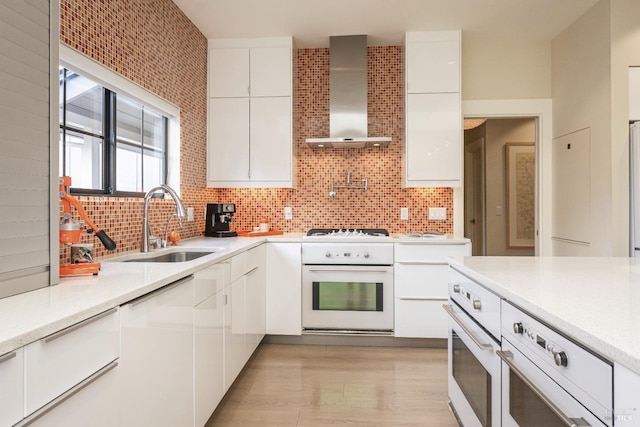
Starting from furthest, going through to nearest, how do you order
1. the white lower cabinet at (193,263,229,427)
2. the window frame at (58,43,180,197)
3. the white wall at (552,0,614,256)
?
the white wall at (552,0,614,256) < the window frame at (58,43,180,197) < the white lower cabinet at (193,263,229,427)

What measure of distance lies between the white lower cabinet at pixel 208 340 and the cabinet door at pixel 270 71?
1.93m

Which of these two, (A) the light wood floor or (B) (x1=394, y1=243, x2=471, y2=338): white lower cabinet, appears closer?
(A) the light wood floor

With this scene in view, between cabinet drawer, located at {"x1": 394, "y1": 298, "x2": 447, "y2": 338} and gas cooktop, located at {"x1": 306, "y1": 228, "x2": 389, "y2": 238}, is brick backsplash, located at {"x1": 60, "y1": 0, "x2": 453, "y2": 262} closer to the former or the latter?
gas cooktop, located at {"x1": 306, "y1": 228, "x2": 389, "y2": 238}

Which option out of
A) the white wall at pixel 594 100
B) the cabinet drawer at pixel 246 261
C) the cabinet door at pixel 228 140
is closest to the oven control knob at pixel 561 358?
the cabinet drawer at pixel 246 261

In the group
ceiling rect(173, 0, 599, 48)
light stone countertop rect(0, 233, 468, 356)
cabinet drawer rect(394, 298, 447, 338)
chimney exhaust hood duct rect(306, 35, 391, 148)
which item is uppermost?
ceiling rect(173, 0, 599, 48)

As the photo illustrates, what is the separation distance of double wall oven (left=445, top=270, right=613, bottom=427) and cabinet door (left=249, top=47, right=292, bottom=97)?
2384 millimetres

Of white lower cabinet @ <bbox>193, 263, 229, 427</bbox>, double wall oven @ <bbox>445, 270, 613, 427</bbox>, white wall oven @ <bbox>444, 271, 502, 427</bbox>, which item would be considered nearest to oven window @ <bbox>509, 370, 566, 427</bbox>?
double wall oven @ <bbox>445, 270, 613, 427</bbox>

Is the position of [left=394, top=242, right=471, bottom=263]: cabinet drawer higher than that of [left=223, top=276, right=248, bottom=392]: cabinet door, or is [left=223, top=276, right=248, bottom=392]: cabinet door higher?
[left=394, top=242, right=471, bottom=263]: cabinet drawer

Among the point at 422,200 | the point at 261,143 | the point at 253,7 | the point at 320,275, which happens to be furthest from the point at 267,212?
the point at 253,7

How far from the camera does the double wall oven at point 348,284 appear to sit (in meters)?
3.22

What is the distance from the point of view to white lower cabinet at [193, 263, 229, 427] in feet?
5.89

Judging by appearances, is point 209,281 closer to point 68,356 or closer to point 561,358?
point 68,356

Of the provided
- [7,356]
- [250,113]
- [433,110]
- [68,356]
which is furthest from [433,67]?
[7,356]

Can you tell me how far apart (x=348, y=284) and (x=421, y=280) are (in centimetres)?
59
